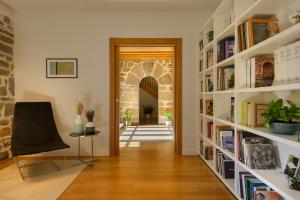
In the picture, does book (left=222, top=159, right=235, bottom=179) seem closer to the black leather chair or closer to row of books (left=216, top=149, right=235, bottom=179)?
row of books (left=216, top=149, right=235, bottom=179)

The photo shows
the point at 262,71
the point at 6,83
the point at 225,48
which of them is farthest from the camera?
the point at 6,83

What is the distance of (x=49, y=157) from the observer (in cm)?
364

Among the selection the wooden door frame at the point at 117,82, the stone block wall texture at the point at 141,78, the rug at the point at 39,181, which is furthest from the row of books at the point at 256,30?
the stone block wall texture at the point at 141,78

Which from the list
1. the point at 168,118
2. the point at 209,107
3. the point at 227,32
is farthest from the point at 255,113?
the point at 168,118

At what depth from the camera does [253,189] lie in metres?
1.87

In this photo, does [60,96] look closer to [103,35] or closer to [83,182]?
[103,35]

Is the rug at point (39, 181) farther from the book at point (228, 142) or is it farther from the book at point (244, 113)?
the book at point (244, 113)

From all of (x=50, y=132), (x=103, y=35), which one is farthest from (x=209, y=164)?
(x=103, y=35)

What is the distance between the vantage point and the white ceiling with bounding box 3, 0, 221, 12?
3289 mm

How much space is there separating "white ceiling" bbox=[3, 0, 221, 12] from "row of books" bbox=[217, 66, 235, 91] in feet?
4.32

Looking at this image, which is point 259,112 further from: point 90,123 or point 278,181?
point 90,123

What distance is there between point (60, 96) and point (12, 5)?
1.59 meters

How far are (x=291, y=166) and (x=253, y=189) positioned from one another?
1.22 ft

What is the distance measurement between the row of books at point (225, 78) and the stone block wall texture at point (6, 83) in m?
3.20
